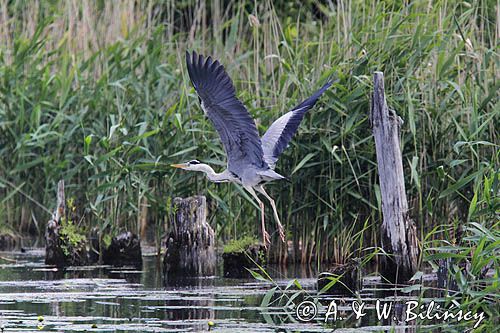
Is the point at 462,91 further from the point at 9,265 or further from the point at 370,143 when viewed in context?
the point at 9,265

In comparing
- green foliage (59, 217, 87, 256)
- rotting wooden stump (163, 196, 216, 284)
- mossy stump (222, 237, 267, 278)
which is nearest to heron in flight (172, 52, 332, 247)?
mossy stump (222, 237, 267, 278)

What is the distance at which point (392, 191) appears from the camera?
27.3ft

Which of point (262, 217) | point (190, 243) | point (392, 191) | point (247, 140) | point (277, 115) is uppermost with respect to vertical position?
point (277, 115)

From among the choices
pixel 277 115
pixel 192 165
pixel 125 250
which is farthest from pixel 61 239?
pixel 277 115

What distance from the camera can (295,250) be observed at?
380 inches

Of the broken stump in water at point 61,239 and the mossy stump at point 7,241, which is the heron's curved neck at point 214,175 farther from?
the mossy stump at point 7,241

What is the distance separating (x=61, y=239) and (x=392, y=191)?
10.1 feet

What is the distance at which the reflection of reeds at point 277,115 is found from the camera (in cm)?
920

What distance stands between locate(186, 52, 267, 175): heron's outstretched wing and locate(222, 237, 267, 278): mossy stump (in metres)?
0.66

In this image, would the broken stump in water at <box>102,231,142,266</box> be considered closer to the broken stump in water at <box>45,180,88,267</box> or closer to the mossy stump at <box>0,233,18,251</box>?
the broken stump in water at <box>45,180,88,267</box>

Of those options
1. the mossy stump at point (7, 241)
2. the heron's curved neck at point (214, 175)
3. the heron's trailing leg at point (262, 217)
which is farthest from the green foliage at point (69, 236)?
the heron's trailing leg at point (262, 217)

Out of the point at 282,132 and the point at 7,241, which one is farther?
Result: the point at 7,241

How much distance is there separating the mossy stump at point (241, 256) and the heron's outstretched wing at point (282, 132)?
0.74m

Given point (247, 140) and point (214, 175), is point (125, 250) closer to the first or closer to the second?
point (214, 175)
